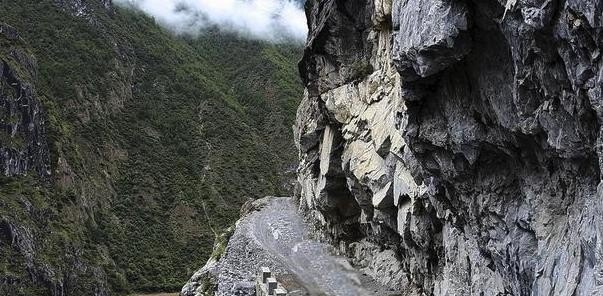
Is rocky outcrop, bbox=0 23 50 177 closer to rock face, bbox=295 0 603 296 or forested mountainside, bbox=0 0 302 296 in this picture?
forested mountainside, bbox=0 0 302 296

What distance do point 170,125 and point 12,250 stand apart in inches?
1644

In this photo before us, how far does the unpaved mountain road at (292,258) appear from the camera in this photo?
22481mm

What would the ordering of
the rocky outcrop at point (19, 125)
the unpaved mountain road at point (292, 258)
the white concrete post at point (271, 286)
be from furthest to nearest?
the rocky outcrop at point (19, 125) < the unpaved mountain road at point (292, 258) < the white concrete post at point (271, 286)

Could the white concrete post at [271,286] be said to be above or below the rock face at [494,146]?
below

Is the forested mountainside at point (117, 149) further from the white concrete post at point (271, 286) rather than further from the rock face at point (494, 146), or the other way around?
the rock face at point (494, 146)

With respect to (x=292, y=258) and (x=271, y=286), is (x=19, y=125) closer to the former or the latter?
(x=292, y=258)

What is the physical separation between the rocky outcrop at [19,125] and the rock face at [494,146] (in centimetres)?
6662

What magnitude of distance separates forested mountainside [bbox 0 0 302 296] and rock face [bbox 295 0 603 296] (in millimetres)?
53401

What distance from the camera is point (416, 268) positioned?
19438mm

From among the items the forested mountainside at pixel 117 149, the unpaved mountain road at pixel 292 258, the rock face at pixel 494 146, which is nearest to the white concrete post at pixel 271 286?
the unpaved mountain road at pixel 292 258

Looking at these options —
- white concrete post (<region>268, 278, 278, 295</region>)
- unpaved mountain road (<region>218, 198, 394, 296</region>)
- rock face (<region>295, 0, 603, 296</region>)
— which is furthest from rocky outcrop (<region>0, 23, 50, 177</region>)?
rock face (<region>295, 0, 603, 296</region>)

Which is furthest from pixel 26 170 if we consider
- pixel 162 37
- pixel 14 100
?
pixel 162 37

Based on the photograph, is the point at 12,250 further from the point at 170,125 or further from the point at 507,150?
the point at 507,150

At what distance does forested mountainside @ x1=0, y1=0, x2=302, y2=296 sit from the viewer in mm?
72688
